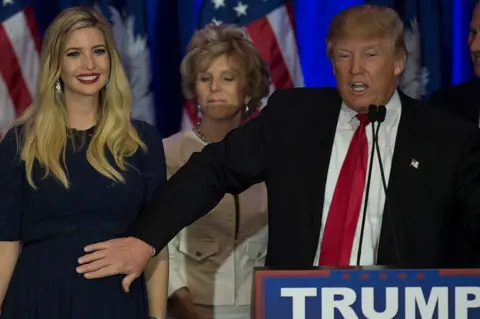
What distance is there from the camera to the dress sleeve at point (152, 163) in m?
2.08

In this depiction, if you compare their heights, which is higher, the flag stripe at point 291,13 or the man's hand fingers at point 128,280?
the flag stripe at point 291,13

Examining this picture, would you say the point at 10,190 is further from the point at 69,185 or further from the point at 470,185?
the point at 470,185

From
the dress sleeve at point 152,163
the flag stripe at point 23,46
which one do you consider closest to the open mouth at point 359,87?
the dress sleeve at point 152,163

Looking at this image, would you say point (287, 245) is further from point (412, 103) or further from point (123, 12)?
point (123, 12)

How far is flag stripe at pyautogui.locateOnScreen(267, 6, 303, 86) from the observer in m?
3.21

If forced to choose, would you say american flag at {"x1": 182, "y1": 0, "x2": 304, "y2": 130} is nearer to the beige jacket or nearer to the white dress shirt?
the beige jacket

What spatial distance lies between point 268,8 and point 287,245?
1408 mm

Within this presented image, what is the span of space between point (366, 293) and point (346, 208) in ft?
1.40

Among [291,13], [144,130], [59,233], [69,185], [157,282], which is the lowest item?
[157,282]

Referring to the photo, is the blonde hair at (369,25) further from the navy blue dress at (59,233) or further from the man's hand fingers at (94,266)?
the man's hand fingers at (94,266)

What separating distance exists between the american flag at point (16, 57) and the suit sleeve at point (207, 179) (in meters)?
1.25

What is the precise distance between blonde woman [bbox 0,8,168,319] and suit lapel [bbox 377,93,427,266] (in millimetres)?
528

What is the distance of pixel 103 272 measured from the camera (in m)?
1.91

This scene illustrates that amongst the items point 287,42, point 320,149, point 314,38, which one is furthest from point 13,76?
point 320,149
